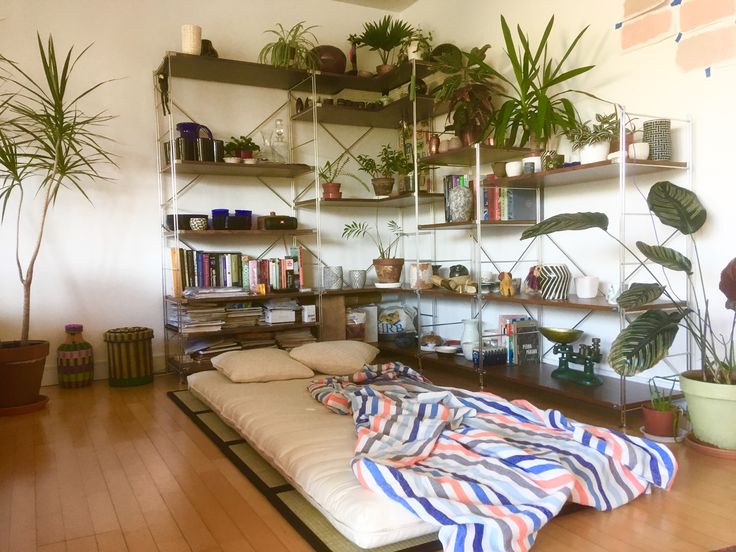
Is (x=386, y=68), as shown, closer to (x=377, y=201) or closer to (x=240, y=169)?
(x=377, y=201)

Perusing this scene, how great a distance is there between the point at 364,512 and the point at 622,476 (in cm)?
90

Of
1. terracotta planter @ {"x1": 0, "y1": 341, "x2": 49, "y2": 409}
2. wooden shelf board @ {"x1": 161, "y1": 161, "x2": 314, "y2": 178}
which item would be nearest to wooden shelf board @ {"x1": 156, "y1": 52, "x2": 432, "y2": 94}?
wooden shelf board @ {"x1": 161, "y1": 161, "x2": 314, "y2": 178}

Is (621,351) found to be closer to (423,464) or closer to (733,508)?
(733,508)

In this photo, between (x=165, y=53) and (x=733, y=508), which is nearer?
(x=733, y=508)

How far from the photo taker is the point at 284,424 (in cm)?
249

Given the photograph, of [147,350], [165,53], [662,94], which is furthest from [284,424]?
[165,53]

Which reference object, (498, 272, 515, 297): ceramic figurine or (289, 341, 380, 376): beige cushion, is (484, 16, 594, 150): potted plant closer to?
(498, 272, 515, 297): ceramic figurine

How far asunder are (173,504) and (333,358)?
1.55 m

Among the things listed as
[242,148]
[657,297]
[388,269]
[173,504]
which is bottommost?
[173,504]

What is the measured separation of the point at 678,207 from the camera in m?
2.71

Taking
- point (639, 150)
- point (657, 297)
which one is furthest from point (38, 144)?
point (657, 297)

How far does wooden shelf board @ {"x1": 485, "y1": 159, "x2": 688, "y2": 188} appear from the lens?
298 cm

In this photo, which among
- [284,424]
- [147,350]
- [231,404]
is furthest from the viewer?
[147,350]

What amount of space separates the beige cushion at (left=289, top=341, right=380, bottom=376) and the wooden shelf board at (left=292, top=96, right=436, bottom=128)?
71.5 inches
